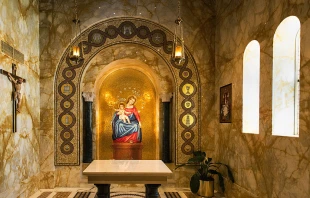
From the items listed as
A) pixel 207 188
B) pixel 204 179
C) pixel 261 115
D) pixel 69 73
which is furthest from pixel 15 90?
pixel 261 115

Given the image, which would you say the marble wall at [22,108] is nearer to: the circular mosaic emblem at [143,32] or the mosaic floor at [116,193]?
the mosaic floor at [116,193]

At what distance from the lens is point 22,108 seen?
5695mm

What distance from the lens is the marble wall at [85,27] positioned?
666 centimetres

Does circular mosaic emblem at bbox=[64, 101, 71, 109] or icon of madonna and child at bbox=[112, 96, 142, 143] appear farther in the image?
icon of madonna and child at bbox=[112, 96, 142, 143]

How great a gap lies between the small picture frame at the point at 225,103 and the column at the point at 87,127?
3.31 m

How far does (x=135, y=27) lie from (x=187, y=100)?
7.23ft

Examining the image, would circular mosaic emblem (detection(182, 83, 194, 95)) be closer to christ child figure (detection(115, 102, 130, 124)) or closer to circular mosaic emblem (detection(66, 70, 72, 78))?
christ child figure (detection(115, 102, 130, 124))

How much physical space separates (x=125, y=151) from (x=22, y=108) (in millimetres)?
3077

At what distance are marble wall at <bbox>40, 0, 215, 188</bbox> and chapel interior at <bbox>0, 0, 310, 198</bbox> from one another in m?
0.02

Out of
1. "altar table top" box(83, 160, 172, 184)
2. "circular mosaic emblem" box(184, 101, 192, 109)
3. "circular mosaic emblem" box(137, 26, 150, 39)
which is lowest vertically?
"altar table top" box(83, 160, 172, 184)

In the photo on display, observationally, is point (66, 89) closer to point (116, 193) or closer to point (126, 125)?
point (126, 125)

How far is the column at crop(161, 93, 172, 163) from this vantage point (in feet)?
24.4

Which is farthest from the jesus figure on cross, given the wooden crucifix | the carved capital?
the carved capital

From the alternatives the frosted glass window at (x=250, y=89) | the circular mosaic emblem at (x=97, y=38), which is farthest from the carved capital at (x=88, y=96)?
the frosted glass window at (x=250, y=89)
